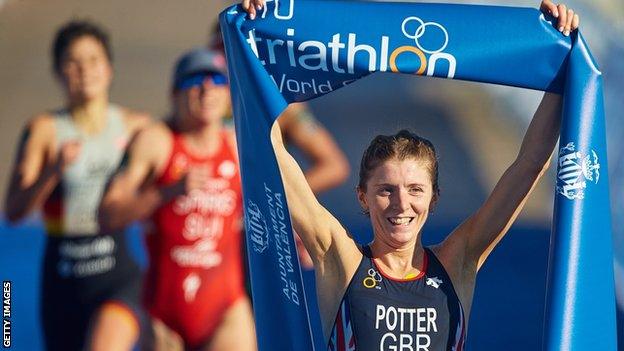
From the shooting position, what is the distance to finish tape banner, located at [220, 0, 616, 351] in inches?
128

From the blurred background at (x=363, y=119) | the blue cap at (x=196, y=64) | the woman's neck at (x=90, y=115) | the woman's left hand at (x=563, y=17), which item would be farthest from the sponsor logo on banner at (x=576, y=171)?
the woman's neck at (x=90, y=115)

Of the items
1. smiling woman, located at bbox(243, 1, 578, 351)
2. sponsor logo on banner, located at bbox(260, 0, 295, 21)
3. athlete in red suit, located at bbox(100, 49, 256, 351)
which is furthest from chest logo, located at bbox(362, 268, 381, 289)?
athlete in red suit, located at bbox(100, 49, 256, 351)

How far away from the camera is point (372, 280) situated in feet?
10.7

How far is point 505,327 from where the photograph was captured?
5.53 meters

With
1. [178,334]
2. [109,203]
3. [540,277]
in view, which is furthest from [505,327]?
[109,203]

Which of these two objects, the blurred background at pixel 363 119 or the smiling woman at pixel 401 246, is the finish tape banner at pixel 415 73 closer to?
the smiling woman at pixel 401 246

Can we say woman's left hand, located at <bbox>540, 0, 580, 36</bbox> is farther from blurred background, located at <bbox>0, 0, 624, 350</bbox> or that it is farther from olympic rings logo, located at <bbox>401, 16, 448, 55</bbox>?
blurred background, located at <bbox>0, 0, 624, 350</bbox>

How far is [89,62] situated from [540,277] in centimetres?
253

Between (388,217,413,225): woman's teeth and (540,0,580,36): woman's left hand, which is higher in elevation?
(540,0,580,36): woman's left hand

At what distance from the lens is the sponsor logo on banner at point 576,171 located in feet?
10.7

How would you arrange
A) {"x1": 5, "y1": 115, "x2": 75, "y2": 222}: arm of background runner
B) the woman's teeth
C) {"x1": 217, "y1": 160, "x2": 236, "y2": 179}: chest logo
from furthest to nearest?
1. {"x1": 217, "y1": 160, "x2": 236, "y2": 179}: chest logo
2. {"x1": 5, "y1": 115, "x2": 75, "y2": 222}: arm of background runner
3. the woman's teeth

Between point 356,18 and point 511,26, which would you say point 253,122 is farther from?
point 511,26

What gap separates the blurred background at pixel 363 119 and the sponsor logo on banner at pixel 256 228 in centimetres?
197

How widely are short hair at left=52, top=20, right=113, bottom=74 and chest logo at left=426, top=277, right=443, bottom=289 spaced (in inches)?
108
